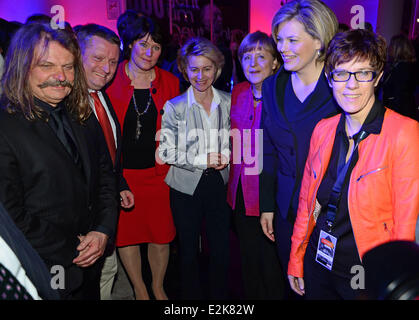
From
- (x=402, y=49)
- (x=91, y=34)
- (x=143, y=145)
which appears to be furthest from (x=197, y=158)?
(x=402, y=49)

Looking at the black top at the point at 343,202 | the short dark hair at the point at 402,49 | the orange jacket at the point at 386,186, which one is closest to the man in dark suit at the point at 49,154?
A: the black top at the point at 343,202

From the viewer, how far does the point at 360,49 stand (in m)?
1.33

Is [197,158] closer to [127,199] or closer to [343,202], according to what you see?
[127,199]

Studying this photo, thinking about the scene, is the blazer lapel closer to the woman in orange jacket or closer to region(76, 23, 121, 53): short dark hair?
region(76, 23, 121, 53): short dark hair

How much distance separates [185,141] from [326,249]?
1.27m

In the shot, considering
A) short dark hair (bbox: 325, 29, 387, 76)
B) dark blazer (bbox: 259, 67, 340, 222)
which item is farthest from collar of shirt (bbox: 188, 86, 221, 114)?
short dark hair (bbox: 325, 29, 387, 76)

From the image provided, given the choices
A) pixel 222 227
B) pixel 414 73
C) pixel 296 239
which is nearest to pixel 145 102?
pixel 222 227

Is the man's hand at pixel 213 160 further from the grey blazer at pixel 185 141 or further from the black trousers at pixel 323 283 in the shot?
the black trousers at pixel 323 283

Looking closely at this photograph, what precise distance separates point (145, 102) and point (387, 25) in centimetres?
656

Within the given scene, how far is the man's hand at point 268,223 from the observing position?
2.08 meters

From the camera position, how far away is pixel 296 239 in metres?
1.62

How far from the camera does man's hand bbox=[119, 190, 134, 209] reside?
2383 mm

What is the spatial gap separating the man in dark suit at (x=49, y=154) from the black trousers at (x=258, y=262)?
3.47 feet

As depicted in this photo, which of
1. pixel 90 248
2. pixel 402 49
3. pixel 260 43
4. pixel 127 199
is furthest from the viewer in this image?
pixel 402 49
